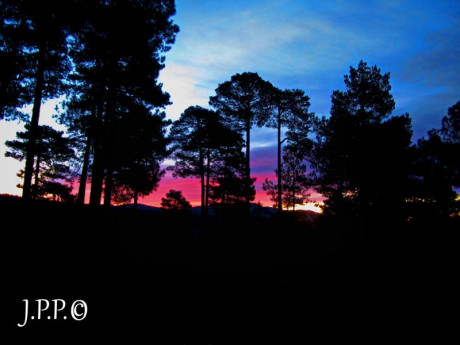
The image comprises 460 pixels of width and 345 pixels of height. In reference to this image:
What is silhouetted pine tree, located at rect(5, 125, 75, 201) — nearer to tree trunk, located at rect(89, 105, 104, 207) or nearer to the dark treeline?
the dark treeline

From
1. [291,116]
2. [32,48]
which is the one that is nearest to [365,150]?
[291,116]

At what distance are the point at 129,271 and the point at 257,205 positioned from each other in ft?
44.9

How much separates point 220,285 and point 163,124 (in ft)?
44.7

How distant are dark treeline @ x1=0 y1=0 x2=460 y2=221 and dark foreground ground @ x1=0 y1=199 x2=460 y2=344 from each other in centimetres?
436

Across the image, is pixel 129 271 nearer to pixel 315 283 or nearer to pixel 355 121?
pixel 315 283

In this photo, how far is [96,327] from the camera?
13.8 ft

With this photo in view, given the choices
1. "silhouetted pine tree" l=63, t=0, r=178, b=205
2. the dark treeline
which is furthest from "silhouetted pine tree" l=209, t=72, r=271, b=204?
"silhouetted pine tree" l=63, t=0, r=178, b=205

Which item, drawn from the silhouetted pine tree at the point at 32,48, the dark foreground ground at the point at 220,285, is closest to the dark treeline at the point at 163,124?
the silhouetted pine tree at the point at 32,48

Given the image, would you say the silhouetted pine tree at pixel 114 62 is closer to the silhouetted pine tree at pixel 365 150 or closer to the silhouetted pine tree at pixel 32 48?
the silhouetted pine tree at pixel 32 48

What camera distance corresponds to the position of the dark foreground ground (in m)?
4.34

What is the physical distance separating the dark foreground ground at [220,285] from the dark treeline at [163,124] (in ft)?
14.3

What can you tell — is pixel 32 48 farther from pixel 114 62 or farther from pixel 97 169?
A: pixel 97 169

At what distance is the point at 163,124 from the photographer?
17484mm

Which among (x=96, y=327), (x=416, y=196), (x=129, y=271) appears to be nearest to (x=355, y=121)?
(x=416, y=196)
